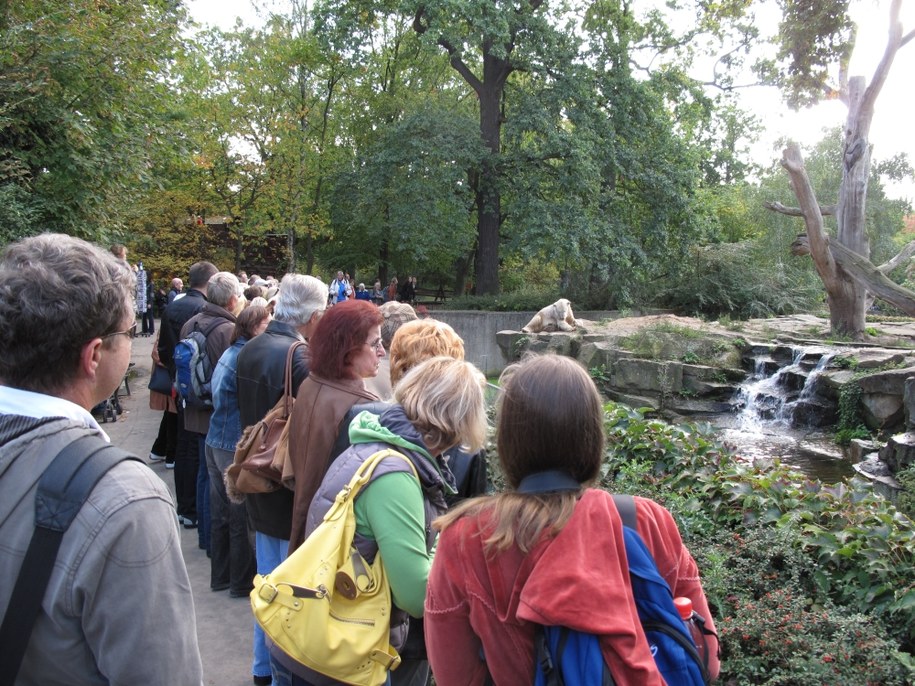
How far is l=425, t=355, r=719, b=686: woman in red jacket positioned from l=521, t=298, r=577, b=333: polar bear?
1407 centimetres

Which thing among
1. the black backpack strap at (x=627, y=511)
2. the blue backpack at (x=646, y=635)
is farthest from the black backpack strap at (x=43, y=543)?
the black backpack strap at (x=627, y=511)

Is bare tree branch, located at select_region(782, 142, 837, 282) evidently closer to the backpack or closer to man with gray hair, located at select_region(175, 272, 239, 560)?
man with gray hair, located at select_region(175, 272, 239, 560)

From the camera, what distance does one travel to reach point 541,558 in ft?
4.91

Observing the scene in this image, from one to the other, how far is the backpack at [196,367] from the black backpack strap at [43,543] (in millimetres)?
3832

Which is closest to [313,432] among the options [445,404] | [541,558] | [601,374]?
[445,404]

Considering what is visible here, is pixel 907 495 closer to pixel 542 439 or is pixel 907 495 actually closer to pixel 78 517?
pixel 542 439

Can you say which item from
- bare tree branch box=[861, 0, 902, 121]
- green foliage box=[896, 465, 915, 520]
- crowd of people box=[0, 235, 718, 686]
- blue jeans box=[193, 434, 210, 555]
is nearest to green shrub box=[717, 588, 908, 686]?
crowd of people box=[0, 235, 718, 686]

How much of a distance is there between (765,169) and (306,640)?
4130 cm

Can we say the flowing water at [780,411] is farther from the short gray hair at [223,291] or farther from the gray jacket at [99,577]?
the gray jacket at [99,577]

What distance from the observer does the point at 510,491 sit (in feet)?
5.43

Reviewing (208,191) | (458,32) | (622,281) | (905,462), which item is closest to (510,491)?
(905,462)

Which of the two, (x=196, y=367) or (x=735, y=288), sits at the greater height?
(x=735, y=288)

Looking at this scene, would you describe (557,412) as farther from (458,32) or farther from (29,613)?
(458,32)

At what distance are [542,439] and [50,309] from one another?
104 cm
